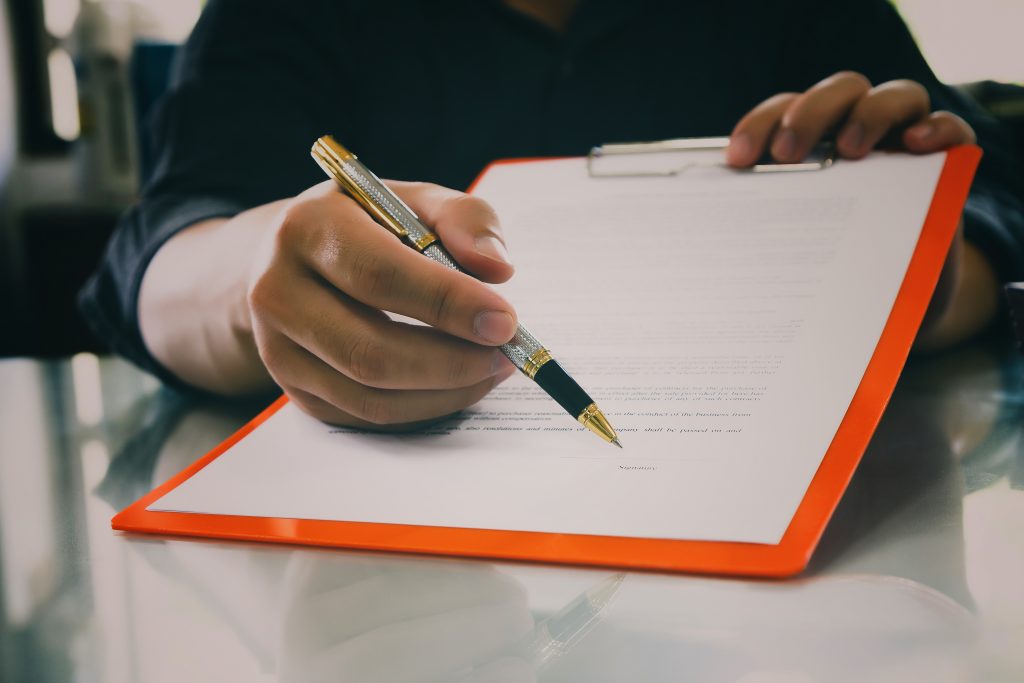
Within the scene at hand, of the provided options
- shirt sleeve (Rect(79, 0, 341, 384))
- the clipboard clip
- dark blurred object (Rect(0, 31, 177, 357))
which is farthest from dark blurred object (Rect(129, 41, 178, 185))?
the clipboard clip

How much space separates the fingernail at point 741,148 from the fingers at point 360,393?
0.25m

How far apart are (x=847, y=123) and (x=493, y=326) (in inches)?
12.7

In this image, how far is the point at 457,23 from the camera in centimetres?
79

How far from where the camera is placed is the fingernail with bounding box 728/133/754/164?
1.58 ft

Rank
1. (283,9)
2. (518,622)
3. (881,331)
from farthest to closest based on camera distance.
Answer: (283,9) < (881,331) < (518,622)

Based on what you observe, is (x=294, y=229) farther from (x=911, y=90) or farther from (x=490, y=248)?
(x=911, y=90)

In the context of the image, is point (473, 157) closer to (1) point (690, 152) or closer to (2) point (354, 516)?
(1) point (690, 152)

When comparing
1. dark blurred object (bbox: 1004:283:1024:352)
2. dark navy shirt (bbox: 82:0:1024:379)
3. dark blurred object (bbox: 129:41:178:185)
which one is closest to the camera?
dark blurred object (bbox: 1004:283:1024:352)

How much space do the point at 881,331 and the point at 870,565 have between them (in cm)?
13

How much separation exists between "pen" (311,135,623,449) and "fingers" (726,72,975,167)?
25 centimetres

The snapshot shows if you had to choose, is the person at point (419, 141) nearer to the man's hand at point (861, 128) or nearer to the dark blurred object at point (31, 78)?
the man's hand at point (861, 128)

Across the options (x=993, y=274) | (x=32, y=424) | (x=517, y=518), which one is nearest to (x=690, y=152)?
(x=993, y=274)

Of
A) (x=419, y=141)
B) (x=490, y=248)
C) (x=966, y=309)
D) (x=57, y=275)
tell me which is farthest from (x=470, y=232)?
(x=57, y=275)

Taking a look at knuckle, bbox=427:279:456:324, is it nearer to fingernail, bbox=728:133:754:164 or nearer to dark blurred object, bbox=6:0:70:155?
fingernail, bbox=728:133:754:164
